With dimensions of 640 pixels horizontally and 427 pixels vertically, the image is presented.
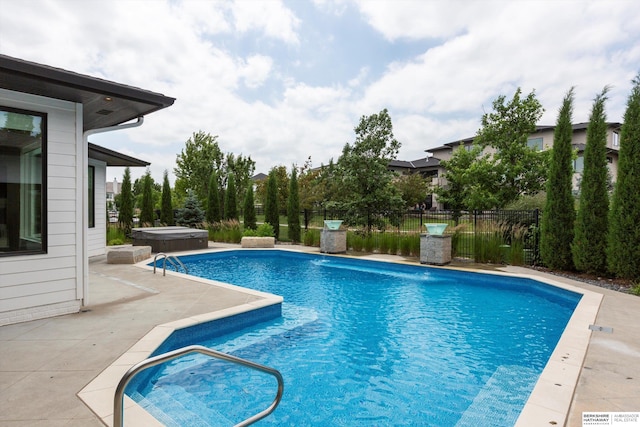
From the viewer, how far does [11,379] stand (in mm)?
2893

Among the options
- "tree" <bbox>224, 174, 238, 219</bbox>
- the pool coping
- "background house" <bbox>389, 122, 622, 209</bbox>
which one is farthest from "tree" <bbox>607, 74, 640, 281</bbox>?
"tree" <bbox>224, 174, 238, 219</bbox>

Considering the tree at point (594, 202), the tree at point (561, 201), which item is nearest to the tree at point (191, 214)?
the tree at point (561, 201)

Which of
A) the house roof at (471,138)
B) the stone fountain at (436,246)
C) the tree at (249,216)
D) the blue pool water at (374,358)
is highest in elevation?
the house roof at (471,138)

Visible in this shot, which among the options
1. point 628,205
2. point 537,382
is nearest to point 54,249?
point 537,382

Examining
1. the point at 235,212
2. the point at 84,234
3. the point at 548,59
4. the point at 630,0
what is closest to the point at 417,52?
the point at 548,59

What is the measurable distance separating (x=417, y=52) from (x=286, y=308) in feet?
35.1

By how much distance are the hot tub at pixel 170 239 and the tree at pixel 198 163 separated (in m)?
8.70

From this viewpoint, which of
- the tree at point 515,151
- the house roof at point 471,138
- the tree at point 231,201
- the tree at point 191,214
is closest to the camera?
the tree at point 515,151

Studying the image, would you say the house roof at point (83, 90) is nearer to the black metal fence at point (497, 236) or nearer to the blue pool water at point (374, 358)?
the blue pool water at point (374, 358)

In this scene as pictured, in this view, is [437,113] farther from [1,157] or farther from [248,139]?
[1,157]

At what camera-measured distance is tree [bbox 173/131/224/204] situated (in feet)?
75.4

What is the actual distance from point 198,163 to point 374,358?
2121cm

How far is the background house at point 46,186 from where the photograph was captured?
424cm

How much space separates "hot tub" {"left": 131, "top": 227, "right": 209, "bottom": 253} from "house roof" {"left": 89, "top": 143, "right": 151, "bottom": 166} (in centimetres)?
251
